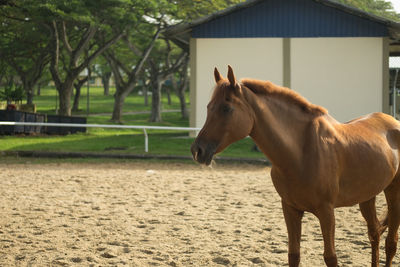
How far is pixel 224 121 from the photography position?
3.20 metres

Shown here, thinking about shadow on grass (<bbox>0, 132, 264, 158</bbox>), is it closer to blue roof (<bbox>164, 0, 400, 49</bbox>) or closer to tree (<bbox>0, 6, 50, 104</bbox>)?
blue roof (<bbox>164, 0, 400, 49</bbox>)

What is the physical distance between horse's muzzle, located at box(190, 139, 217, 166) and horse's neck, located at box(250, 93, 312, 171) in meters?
0.39

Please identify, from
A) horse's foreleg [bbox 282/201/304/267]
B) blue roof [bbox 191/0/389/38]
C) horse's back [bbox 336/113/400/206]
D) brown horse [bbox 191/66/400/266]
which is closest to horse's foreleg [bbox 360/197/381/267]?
horse's back [bbox 336/113/400/206]

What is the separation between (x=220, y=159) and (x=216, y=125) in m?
10.1

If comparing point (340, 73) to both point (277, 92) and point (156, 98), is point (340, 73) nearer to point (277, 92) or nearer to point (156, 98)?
point (277, 92)

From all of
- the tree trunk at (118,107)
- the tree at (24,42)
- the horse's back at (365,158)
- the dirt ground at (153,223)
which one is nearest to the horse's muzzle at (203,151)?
the horse's back at (365,158)

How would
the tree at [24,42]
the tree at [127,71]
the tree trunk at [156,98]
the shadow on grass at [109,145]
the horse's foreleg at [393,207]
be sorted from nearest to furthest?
the horse's foreleg at [393,207] → the shadow on grass at [109,145] → the tree at [127,71] → the tree at [24,42] → the tree trunk at [156,98]

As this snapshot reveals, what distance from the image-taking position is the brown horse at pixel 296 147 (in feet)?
10.6

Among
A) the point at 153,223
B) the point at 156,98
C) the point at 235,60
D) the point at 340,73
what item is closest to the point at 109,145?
the point at 235,60

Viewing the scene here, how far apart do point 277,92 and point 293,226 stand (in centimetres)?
100

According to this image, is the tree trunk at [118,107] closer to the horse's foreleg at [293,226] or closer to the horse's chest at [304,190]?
the horse's foreleg at [293,226]

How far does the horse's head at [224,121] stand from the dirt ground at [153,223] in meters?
1.88

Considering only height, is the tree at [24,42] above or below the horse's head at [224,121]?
above

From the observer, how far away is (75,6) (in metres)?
18.5
